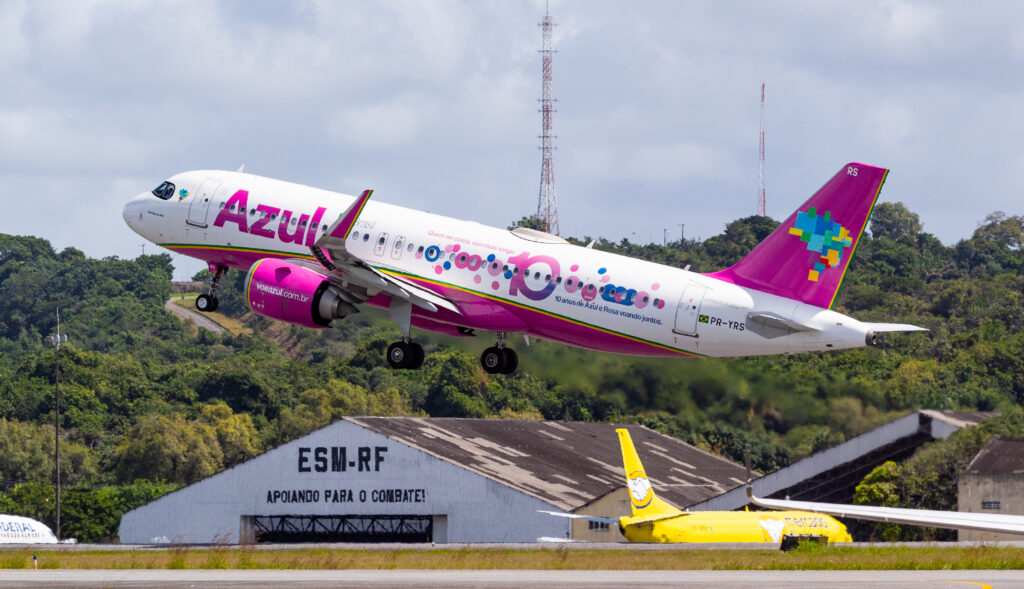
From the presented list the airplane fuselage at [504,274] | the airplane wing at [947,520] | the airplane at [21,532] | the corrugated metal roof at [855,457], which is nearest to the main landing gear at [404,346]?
the airplane fuselage at [504,274]

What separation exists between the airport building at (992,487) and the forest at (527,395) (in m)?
1.10

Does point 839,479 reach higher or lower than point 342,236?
lower

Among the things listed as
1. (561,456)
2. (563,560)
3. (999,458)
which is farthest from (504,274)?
(561,456)

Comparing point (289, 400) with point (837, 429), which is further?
point (289, 400)

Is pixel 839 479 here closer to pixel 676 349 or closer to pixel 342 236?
pixel 676 349

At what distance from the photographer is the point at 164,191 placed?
202ft

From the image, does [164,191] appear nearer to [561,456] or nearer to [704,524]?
[704,524]

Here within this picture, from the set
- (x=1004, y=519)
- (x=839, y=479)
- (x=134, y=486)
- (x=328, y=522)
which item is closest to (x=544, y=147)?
(x=134, y=486)

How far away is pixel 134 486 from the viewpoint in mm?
142250

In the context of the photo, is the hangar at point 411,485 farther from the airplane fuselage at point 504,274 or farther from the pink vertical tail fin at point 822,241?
the pink vertical tail fin at point 822,241

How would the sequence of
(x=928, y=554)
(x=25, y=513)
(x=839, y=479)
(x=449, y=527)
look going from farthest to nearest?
(x=25, y=513) < (x=449, y=527) < (x=839, y=479) < (x=928, y=554)

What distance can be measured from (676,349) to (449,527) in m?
44.5

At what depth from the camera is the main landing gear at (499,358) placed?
2286 inches

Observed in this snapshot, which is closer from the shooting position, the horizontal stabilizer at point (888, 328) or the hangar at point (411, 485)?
the horizontal stabilizer at point (888, 328)
